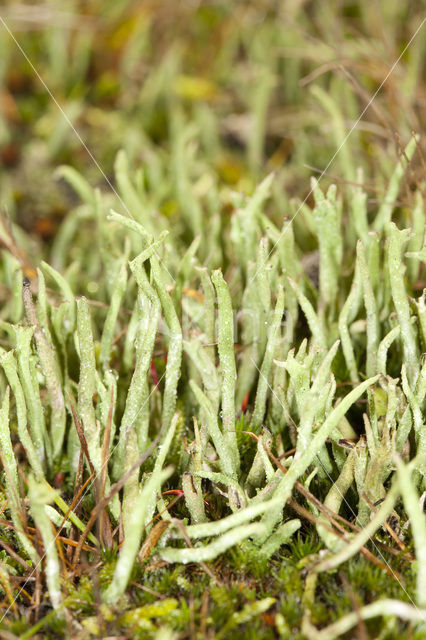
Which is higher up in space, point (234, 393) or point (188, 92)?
point (188, 92)

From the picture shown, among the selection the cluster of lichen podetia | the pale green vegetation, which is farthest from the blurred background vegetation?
the cluster of lichen podetia

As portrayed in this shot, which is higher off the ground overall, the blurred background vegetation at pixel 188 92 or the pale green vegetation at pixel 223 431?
the blurred background vegetation at pixel 188 92

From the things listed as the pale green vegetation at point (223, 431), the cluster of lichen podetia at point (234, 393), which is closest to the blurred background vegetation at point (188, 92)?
the pale green vegetation at point (223, 431)

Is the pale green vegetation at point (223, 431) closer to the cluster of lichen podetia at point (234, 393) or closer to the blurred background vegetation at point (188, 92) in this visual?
the cluster of lichen podetia at point (234, 393)

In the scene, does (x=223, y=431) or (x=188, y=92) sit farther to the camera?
(x=188, y=92)

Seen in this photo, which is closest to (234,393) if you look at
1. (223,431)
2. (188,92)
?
(223,431)

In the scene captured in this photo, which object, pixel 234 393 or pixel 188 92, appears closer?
pixel 234 393

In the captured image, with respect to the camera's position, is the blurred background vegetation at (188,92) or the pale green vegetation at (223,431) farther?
the blurred background vegetation at (188,92)

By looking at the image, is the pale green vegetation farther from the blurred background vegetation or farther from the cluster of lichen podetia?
the blurred background vegetation

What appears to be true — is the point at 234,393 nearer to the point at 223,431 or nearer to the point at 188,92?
the point at 223,431
